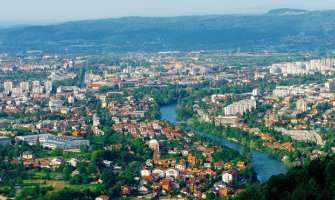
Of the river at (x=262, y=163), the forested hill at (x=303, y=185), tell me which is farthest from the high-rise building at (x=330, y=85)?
the forested hill at (x=303, y=185)

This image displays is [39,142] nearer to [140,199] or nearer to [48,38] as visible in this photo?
[140,199]

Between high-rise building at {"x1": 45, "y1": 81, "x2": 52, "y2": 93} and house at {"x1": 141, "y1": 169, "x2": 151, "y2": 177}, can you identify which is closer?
house at {"x1": 141, "y1": 169, "x2": 151, "y2": 177}

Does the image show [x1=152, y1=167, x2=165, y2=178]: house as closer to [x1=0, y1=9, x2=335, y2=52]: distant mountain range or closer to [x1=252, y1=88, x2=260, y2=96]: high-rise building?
[x1=252, y1=88, x2=260, y2=96]: high-rise building

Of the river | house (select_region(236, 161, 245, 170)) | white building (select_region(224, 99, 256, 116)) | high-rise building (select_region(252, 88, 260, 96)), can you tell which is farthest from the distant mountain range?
house (select_region(236, 161, 245, 170))

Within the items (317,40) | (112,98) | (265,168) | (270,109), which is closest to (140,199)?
(265,168)

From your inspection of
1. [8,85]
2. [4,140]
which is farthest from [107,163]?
[8,85]

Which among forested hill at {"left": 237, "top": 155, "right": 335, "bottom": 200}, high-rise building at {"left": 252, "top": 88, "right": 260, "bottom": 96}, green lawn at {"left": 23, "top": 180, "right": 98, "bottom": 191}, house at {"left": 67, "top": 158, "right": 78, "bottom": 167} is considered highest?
forested hill at {"left": 237, "top": 155, "right": 335, "bottom": 200}

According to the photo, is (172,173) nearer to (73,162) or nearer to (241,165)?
(241,165)
